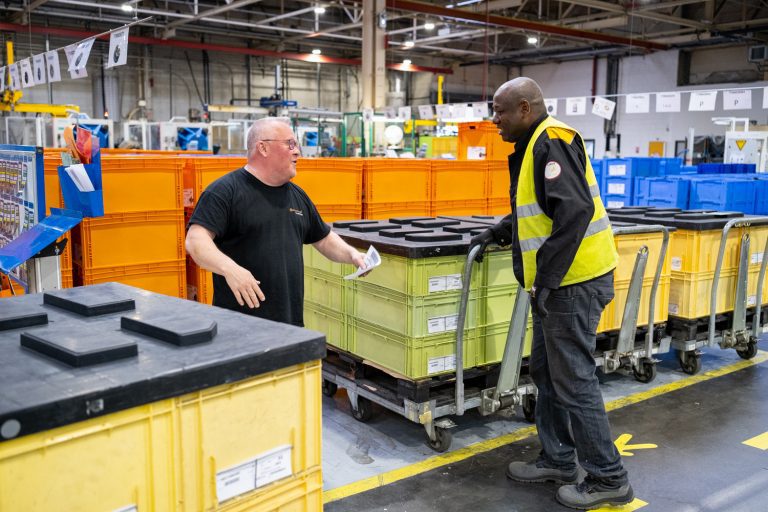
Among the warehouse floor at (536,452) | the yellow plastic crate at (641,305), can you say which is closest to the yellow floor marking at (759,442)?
the warehouse floor at (536,452)

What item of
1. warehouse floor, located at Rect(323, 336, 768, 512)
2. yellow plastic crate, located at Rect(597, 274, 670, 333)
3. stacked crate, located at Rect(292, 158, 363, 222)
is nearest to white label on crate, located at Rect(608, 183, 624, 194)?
stacked crate, located at Rect(292, 158, 363, 222)

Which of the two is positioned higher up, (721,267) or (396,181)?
(396,181)

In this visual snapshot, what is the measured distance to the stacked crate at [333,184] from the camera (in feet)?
23.9

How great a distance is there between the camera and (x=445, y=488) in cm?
402

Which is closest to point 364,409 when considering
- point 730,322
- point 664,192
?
point 730,322

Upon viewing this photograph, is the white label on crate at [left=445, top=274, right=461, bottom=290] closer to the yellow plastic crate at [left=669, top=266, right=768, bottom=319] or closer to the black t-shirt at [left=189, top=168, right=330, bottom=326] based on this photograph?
the black t-shirt at [left=189, top=168, right=330, bottom=326]

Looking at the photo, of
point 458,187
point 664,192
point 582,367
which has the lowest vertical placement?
point 582,367

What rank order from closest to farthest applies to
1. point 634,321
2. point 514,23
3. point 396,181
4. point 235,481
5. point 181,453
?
point 181,453 < point 235,481 < point 634,321 < point 396,181 < point 514,23

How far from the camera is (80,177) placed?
4469 millimetres

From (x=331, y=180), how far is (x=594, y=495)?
4.64 m

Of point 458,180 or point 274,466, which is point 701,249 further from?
point 274,466

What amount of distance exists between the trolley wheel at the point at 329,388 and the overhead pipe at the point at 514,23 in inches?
547

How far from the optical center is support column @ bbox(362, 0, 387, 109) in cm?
1641

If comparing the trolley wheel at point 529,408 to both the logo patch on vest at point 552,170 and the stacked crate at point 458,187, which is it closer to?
the logo patch on vest at point 552,170
